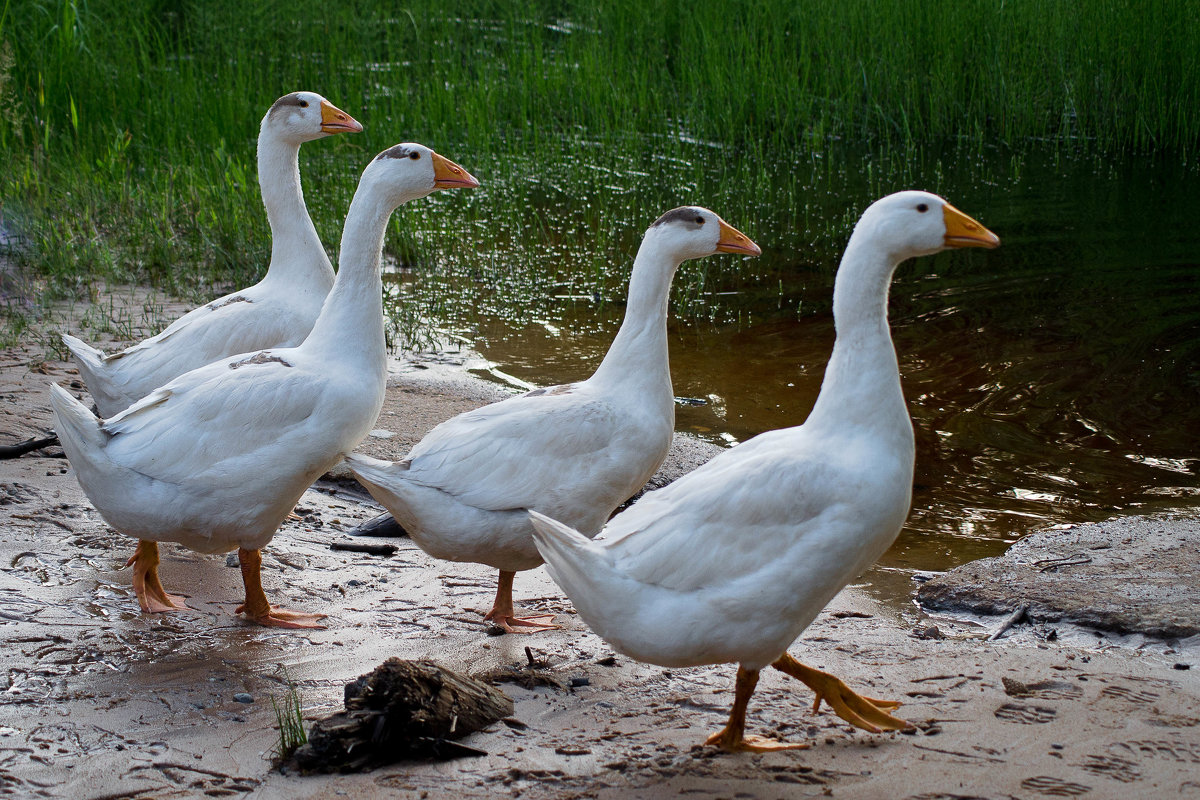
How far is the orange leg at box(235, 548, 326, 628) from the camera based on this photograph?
445 cm

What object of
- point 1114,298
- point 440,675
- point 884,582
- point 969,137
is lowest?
point 884,582

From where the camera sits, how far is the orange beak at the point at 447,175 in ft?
16.9

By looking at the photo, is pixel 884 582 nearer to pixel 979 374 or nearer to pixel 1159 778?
pixel 1159 778

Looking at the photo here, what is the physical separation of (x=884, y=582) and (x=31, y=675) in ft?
11.4

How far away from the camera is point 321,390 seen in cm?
459

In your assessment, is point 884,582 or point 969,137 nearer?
point 884,582

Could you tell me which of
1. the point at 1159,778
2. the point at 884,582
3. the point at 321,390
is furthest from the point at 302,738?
the point at 884,582

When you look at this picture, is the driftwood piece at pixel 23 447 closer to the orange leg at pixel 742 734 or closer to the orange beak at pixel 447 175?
the orange beak at pixel 447 175

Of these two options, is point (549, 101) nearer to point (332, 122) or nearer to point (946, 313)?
point (946, 313)

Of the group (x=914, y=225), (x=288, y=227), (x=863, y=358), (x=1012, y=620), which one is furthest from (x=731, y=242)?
(x=288, y=227)

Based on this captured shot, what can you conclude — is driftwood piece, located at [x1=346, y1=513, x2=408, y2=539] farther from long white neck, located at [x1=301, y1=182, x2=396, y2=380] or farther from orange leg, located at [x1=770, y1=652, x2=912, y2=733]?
orange leg, located at [x1=770, y1=652, x2=912, y2=733]

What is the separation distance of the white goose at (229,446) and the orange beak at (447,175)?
32.2 inches

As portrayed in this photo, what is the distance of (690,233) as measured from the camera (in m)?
4.81

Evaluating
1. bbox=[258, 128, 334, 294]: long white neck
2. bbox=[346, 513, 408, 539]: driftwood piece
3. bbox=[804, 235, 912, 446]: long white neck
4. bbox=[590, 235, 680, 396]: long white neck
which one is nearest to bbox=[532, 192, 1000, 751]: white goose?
bbox=[804, 235, 912, 446]: long white neck
